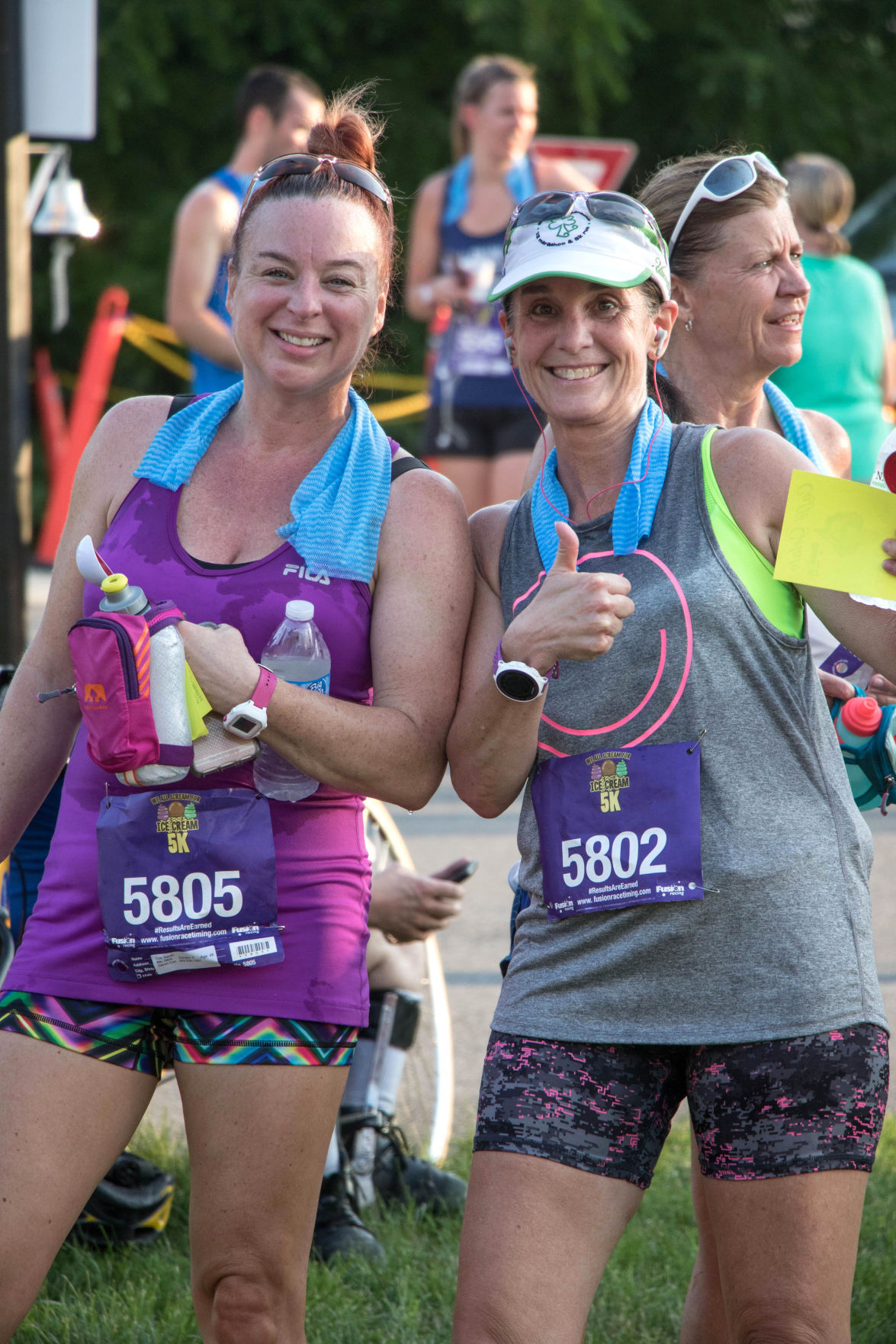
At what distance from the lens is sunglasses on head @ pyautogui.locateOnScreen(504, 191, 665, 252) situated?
8.31ft

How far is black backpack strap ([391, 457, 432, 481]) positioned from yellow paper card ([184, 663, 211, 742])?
0.55 metres

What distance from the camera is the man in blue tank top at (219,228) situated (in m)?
6.21

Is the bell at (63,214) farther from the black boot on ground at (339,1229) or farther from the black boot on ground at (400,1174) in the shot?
the black boot on ground at (339,1229)

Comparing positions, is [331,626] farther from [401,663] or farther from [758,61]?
[758,61]

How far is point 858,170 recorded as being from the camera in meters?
16.7

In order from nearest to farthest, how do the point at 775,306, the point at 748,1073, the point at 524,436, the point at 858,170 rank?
1. the point at 748,1073
2. the point at 775,306
3. the point at 524,436
4. the point at 858,170

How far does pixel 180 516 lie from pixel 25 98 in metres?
4.53

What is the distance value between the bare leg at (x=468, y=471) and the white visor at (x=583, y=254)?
4431mm

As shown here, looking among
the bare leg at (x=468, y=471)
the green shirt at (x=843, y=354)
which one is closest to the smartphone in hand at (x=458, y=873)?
the green shirt at (x=843, y=354)

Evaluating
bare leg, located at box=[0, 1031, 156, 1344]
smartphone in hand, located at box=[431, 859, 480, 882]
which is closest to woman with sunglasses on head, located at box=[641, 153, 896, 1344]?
smartphone in hand, located at box=[431, 859, 480, 882]

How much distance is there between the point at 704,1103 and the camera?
2.33 m

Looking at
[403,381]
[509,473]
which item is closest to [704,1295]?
[509,473]

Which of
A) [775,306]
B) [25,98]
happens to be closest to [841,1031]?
[775,306]

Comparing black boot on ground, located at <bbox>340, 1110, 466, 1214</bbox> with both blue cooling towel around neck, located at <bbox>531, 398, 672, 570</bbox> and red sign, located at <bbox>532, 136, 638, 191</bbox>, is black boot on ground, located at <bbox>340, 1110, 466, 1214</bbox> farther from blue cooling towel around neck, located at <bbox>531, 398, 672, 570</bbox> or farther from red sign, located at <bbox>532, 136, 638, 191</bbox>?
red sign, located at <bbox>532, 136, 638, 191</bbox>
